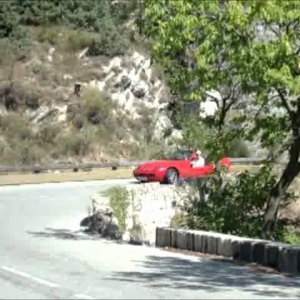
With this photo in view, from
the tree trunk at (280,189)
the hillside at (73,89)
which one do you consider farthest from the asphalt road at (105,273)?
→ the hillside at (73,89)

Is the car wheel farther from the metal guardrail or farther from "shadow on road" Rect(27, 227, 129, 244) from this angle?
"shadow on road" Rect(27, 227, 129, 244)

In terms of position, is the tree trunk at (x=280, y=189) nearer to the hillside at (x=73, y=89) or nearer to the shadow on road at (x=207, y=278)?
the shadow on road at (x=207, y=278)

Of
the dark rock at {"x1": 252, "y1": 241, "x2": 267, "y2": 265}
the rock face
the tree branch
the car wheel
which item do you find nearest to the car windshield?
the car wheel

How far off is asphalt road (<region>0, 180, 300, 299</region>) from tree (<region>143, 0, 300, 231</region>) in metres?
3.42

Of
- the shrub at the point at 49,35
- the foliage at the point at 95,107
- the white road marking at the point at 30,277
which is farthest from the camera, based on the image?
the shrub at the point at 49,35

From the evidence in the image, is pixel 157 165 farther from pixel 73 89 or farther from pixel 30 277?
pixel 30 277

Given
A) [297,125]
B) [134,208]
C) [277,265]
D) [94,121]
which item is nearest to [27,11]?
[94,121]

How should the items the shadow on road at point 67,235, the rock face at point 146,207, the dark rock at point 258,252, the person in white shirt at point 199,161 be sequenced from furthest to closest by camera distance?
the person in white shirt at point 199,161
the rock face at point 146,207
the shadow on road at point 67,235
the dark rock at point 258,252

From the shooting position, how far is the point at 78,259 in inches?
699

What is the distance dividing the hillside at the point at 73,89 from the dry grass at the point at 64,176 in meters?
4.79

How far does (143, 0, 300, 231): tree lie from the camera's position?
15969 millimetres

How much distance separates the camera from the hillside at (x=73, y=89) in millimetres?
54594

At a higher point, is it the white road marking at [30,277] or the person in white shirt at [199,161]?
the person in white shirt at [199,161]

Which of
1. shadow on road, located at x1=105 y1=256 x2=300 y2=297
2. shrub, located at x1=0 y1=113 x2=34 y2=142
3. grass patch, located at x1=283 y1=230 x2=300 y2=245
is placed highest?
shrub, located at x1=0 y1=113 x2=34 y2=142
